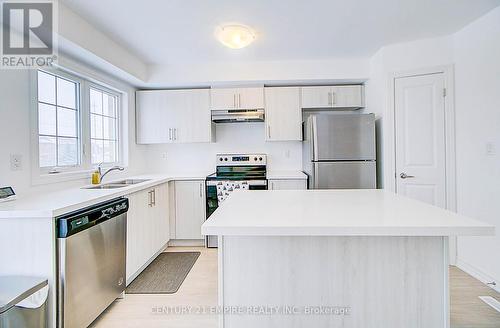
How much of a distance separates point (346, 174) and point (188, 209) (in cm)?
201

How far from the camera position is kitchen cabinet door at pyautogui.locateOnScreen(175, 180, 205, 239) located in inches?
141

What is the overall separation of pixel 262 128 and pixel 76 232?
2877mm

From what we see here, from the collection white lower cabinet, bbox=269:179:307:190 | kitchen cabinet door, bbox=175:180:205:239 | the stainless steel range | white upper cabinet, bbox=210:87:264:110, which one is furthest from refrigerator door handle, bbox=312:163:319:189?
kitchen cabinet door, bbox=175:180:205:239

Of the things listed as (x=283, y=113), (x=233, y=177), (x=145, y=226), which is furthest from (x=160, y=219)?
(x=283, y=113)

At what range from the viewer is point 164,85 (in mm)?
3711

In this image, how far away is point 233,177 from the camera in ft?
11.5

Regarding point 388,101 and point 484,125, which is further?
point 388,101

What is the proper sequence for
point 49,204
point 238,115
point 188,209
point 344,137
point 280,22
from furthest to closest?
point 238,115 → point 188,209 → point 344,137 → point 280,22 → point 49,204

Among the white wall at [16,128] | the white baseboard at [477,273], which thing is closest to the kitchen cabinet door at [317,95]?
the white baseboard at [477,273]

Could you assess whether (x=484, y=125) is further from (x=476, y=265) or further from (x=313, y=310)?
(x=313, y=310)

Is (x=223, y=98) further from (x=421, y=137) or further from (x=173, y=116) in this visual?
(x=421, y=137)

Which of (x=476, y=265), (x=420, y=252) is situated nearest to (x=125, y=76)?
(x=420, y=252)

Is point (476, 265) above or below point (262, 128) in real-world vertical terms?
below

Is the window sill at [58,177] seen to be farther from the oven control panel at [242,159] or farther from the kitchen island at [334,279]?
the kitchen island at [334,279]
